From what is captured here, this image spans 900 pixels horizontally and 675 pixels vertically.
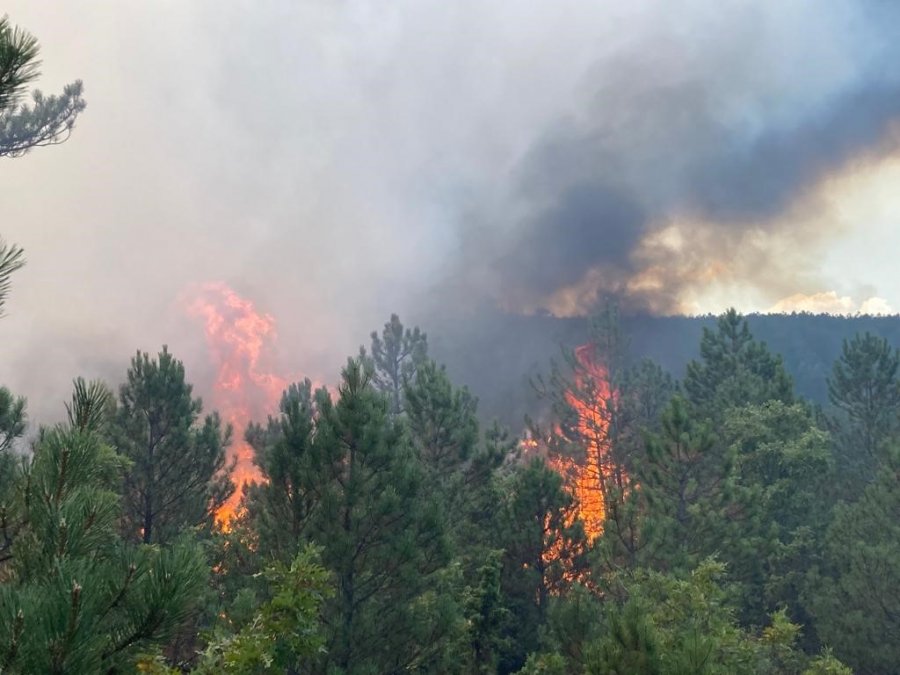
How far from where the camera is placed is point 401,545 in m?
13.2

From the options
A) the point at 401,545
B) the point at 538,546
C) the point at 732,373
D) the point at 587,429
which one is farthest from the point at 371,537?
the point at 587,429

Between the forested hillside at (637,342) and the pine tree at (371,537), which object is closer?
the pine tree at (371,537)

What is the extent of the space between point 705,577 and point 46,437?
49.3ft

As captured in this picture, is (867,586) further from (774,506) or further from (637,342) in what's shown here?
(637,342)

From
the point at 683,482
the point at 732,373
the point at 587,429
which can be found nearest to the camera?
the point at 683,482

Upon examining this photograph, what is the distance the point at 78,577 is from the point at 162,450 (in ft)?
54.3

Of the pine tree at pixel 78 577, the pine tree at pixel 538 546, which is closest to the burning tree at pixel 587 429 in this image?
the pine tree at pixel 538 546

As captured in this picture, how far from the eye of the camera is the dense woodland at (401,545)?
3277mm

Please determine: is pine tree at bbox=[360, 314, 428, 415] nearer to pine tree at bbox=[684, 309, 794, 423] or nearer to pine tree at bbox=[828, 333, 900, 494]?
pine tree at bbox=[684, 309, 794, 423]

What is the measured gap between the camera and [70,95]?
949 inches

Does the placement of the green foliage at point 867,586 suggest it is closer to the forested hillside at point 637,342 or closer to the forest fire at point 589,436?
the forest fire at point 589,436

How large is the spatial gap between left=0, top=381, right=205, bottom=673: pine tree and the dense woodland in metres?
0.01

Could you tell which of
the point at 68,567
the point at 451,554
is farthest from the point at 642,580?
the point at 68,567

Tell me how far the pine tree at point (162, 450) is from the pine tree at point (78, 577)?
15.3 metres
